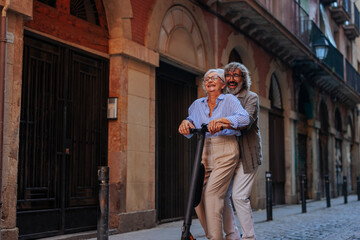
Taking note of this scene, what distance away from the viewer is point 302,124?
18859 mm

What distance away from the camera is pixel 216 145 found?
180 inches

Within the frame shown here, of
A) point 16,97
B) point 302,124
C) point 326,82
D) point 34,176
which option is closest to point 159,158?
point 34,176

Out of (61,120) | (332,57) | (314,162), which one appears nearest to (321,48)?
(332,57)

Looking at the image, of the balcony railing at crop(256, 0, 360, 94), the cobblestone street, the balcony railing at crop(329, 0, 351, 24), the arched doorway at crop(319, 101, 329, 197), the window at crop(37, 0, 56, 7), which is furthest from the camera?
the balcony railing at crop(329, 0, 351, 24)

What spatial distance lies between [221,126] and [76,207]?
396cm

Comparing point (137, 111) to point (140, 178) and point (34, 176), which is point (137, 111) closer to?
point (140, 178)

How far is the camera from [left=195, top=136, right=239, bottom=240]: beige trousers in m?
4.39

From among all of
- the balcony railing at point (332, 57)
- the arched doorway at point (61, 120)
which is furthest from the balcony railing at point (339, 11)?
the arched doorway at point (61, 120)

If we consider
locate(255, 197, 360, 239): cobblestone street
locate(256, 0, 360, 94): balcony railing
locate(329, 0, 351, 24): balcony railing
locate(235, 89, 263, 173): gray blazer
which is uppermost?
locate(329, 0, 351, 24): balcony railing

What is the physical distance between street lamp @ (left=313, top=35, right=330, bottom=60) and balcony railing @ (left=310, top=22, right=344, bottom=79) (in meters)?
0.21

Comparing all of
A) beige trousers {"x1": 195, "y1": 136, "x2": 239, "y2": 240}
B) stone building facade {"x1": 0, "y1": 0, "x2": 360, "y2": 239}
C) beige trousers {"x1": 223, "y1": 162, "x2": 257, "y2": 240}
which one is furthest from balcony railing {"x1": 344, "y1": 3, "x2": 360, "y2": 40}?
beige trousers {"x1": 195, "y1": 136, "x2": 239, "y2": 240}

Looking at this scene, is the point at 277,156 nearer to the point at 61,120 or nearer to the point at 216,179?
the point at 61,120

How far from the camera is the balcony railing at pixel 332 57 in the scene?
59.8ft

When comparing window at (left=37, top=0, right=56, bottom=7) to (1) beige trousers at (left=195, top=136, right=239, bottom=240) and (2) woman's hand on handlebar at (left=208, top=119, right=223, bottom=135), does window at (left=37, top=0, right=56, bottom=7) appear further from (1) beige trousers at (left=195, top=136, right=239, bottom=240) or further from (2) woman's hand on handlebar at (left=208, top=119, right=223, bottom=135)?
(2) woman's hand on handlebar at (left=208, top=119, right=223, bottom=135)
